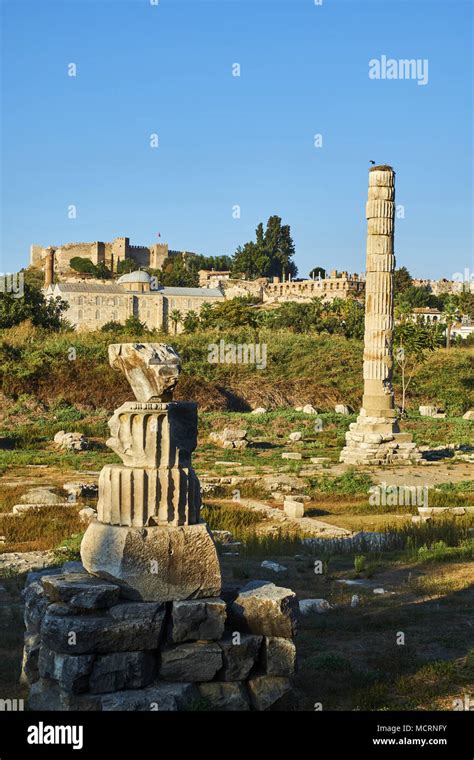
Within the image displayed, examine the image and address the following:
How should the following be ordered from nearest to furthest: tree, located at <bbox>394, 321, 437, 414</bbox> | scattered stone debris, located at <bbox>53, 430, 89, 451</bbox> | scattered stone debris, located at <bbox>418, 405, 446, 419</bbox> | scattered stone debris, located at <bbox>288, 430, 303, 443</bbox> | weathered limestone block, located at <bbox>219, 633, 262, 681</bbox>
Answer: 1. weathered limestone block, located at <bbox>219, 633, 262, 681</bbox>
2. scattered stone debris, located at <bbox>53, 430, 89, 451</bbox>
3. scattered stone debris, located at <bbox>288, 430, 303, 443</bbox>
4. scattered stone debris, located at <bbox>418, 405, 446, 419</bbox>
5. tree, located at <bbox>394, 321, 437, 414</bbox>

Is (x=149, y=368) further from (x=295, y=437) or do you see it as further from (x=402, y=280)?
(x=402, y=280)

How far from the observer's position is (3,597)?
9930mm

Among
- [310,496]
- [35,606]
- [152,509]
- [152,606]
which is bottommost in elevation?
[310,496]

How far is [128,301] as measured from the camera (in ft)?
284

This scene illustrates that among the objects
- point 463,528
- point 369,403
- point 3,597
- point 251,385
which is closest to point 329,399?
point 251,385

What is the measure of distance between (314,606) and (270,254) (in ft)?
367

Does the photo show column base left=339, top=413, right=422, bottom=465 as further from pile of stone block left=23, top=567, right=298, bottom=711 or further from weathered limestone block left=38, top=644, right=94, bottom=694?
weathered limestone block left=38, top=644, right=94, bottom=694

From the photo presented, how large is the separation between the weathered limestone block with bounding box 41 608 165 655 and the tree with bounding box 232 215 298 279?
366ft

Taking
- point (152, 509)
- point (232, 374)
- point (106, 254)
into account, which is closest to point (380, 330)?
point (232, 374)

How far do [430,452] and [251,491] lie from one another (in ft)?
27.1

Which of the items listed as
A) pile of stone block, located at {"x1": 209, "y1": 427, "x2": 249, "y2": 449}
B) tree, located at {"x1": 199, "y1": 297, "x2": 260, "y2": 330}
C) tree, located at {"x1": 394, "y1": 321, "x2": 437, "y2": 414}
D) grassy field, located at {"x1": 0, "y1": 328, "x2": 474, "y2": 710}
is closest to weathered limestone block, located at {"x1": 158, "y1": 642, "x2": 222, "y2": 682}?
grassy field, located at {"x1": 0, "y1": 328, "x2": 474, "y2": 710}

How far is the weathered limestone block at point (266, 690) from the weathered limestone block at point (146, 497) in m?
1.25

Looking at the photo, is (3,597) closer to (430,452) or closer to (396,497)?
(396,497)

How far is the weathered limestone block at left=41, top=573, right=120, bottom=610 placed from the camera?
639 centimetres
